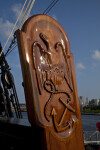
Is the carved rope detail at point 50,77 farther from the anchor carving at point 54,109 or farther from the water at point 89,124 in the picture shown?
the water at point 89,124

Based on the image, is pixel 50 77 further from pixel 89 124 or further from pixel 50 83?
pixel 89 124

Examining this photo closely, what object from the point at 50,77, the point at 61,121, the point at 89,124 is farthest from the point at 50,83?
the point at 89,124

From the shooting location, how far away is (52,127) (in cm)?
142

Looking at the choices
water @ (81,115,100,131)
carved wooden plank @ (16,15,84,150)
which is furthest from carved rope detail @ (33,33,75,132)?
water @ (81,115,100,131)

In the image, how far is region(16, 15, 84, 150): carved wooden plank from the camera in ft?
4.46

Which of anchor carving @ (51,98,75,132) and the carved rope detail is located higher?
the carved rope detail

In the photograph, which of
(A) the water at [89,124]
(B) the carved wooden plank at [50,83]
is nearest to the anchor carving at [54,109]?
(B) the carved wooden plank at [50,83]

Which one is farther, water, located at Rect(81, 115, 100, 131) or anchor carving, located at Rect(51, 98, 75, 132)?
water, located at Rect(81, 115, 100, 131)

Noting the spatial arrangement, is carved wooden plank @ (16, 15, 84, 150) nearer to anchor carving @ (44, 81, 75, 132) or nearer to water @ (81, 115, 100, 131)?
anchor carving @ (44, 81, 75, 132)

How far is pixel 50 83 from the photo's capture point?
4.98ft

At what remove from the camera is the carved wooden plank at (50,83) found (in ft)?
4.46

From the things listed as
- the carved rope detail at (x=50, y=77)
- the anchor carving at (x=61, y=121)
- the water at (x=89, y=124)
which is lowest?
the water at (x=89, y=124)

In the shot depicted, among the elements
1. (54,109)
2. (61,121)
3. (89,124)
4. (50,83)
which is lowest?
(89,124)

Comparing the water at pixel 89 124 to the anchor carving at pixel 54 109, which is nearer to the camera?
the anchor carving at pixel 54 109
